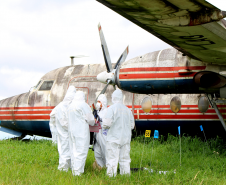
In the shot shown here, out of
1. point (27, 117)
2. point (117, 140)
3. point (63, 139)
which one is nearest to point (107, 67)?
point (63, 139)

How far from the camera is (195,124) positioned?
1041 centimetres

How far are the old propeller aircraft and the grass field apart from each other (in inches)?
40.8

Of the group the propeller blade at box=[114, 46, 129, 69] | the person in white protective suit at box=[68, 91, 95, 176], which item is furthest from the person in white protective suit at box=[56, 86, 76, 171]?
the propeller blade at box=[114, 46, 129, 69]

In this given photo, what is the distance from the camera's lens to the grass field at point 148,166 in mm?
6040

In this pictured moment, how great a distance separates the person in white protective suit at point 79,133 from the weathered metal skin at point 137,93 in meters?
2.09

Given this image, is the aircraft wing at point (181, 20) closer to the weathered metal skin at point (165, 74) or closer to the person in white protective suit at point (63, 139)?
the weathered metal skin at point (165, 74)

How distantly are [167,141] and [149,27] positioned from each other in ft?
22.2

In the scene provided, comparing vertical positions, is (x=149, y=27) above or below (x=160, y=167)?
above

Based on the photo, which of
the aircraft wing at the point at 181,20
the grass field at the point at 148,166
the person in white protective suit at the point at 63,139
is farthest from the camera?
the person in white protective suit at the point at 63,139

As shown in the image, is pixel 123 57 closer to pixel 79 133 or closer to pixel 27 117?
pixel 79 133

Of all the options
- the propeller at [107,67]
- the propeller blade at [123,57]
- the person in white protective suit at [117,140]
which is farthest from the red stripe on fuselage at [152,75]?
the person in white protective suit at [117,140]

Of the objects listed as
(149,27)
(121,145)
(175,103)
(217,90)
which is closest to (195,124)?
(175,103)

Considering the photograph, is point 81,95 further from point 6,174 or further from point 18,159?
point 18,159

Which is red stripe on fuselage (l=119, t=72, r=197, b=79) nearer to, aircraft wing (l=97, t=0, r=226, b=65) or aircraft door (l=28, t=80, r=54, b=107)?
aircraft wing (l=97, t=0, r=226, b=65)
